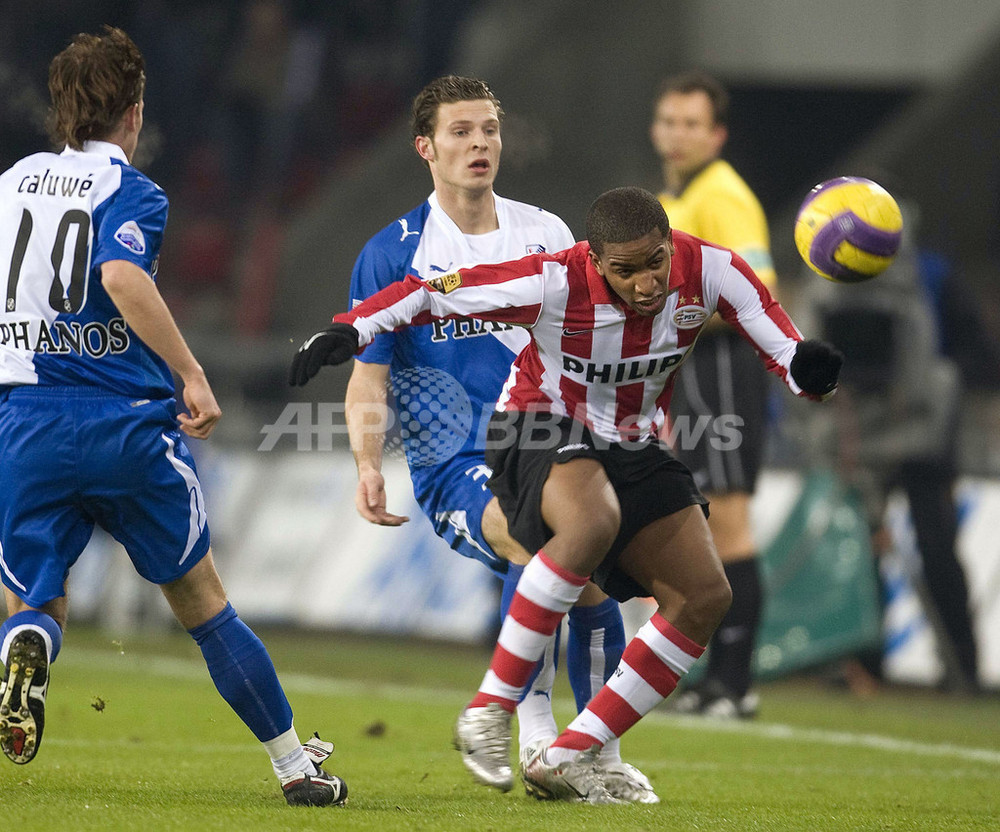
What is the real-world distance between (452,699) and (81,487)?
3.89 meters

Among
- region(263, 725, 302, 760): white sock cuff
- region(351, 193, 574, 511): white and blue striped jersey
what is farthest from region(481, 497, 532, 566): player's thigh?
region(263, 725, 302, 760): white sock cuff

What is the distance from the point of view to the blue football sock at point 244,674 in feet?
13.9

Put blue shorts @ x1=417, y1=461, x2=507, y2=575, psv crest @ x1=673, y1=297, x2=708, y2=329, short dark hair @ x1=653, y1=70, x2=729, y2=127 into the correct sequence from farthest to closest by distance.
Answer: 1. short dark hair @ x1=653, y1=70, x2=729, y2=127
2. blue shorts @ x1=417, y1=461, x2=507, y2=575
3. psv crest @ x1=673, y1=297, x2=708, y2=329

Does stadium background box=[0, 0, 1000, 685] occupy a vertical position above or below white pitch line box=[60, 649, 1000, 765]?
above

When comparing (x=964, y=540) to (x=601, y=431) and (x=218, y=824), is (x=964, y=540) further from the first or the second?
(x=218, y=824)

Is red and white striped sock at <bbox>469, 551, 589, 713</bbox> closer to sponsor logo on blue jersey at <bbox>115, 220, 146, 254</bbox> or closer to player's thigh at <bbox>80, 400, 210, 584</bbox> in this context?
player's thigh at <bbox>80, 400, 210, 584</bbox>

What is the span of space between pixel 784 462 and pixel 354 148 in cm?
935

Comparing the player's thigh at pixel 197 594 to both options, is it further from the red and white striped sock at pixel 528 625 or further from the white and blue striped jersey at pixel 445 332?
the white and blue striped jersey at pixel 445 332

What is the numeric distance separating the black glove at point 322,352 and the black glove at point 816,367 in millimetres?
1209

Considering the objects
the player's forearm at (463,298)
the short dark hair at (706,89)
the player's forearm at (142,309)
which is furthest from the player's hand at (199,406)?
the short dark hair at (706,89)

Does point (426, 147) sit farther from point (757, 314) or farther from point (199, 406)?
point (199, 406)

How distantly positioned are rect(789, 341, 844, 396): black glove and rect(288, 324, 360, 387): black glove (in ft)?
3.97

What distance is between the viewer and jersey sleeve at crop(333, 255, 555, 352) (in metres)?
4.23

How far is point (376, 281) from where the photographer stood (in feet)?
16.4
